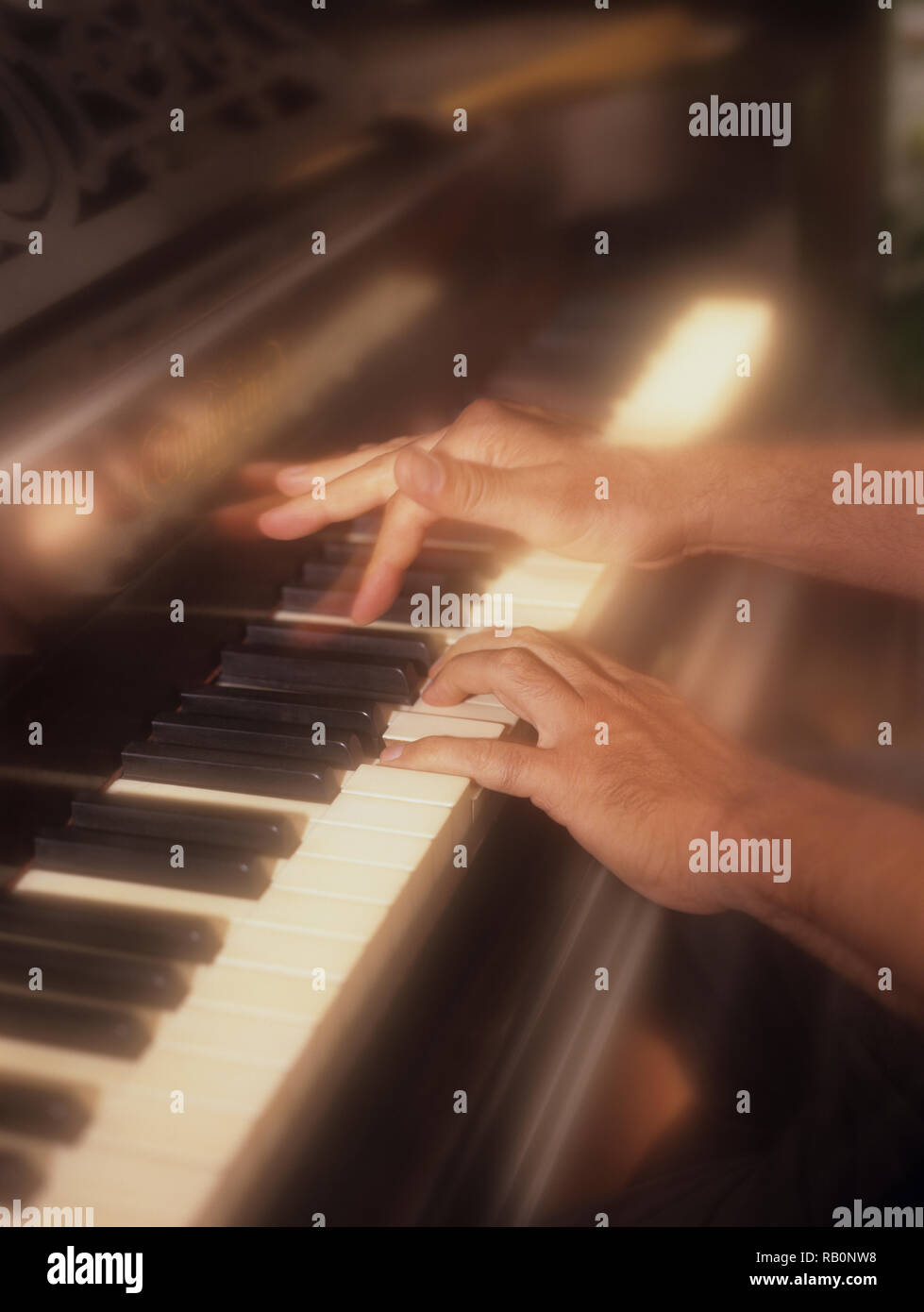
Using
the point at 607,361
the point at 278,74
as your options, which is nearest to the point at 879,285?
the point at 607,361

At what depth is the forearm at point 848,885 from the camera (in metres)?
1.05

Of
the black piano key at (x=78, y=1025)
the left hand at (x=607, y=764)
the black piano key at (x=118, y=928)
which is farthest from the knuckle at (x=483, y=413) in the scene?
the black piano key at (x=78, y=1025)

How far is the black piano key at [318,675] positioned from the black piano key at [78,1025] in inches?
17.8

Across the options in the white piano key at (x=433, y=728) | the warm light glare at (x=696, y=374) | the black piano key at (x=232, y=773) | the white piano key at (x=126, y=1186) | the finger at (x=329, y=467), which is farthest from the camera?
the warm light glare at (x=696, y=374)

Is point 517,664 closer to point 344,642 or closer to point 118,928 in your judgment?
point 344,642

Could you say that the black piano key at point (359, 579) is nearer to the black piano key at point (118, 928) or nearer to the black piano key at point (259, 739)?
the black piano key at point (259, 739)

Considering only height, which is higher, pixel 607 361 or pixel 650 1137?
pixel 607 361

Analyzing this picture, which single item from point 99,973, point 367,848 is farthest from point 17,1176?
point 367,848

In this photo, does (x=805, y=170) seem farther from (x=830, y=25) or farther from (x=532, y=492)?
(x=532, y=492)

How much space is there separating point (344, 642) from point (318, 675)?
0.08m

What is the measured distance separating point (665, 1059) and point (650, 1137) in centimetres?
13

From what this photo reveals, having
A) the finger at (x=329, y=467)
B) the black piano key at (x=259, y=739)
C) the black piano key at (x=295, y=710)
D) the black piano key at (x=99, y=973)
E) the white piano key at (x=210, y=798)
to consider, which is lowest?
the black piano key at (x=99, y=973)

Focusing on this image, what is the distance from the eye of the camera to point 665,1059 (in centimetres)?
140

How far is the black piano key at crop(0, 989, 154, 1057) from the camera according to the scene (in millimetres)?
890
